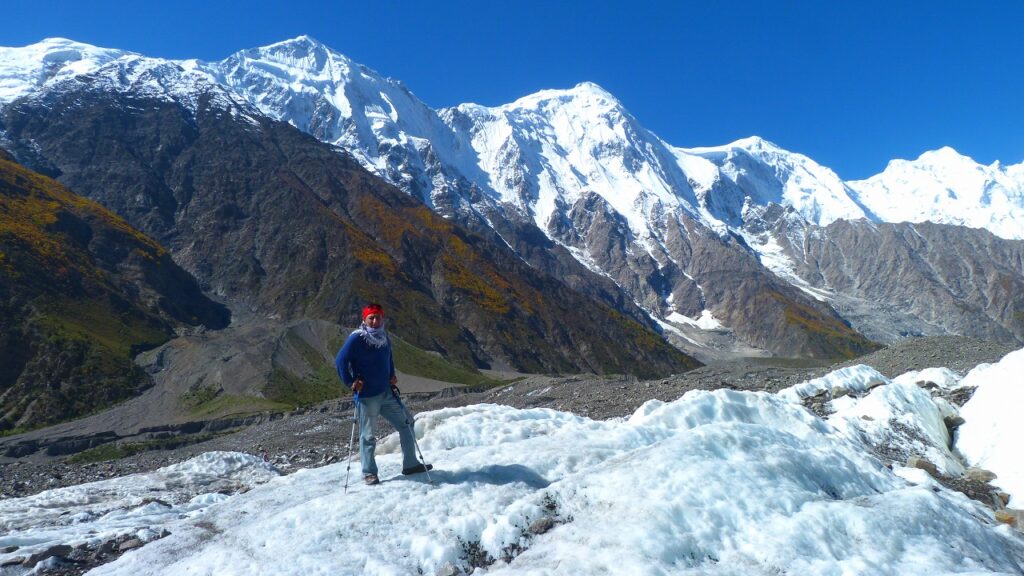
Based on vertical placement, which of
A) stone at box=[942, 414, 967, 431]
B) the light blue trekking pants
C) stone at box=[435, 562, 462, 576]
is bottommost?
stone at box=[942, 414, 967, 431]

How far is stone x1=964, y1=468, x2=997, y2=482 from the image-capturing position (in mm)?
14184

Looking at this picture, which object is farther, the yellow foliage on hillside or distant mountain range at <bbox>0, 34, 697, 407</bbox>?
distant mountain range at <bbox>0, 34, 697, 407</bbox>

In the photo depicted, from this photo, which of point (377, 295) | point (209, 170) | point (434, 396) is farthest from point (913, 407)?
point (209, 170)

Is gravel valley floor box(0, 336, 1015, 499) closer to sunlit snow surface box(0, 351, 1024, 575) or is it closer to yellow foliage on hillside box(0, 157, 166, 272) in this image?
sunlit snow surface box(0, 351, 1024, 575)

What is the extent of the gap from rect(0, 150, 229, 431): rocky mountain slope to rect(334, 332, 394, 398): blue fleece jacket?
212 ft

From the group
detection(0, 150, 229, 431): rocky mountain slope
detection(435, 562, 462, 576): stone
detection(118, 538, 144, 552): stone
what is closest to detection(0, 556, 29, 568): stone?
detection(118, 538, 144, 552): stone

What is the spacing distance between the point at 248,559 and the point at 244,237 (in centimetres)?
16577

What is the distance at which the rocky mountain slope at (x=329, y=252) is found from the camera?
435 ft

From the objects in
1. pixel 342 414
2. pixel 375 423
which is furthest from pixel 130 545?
pixel 342 414

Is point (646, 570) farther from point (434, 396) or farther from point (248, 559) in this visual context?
point (434, 396)

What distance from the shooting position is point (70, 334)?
241 ft

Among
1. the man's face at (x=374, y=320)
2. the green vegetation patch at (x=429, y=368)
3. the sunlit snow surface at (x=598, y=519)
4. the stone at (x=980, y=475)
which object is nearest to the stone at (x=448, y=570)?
the sunlit snow surface at (x=598, y=519)

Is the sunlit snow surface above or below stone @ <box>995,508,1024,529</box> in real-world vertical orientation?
above

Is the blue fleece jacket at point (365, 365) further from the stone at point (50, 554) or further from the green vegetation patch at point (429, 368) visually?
the green vegetation patch at point (429, 368)
